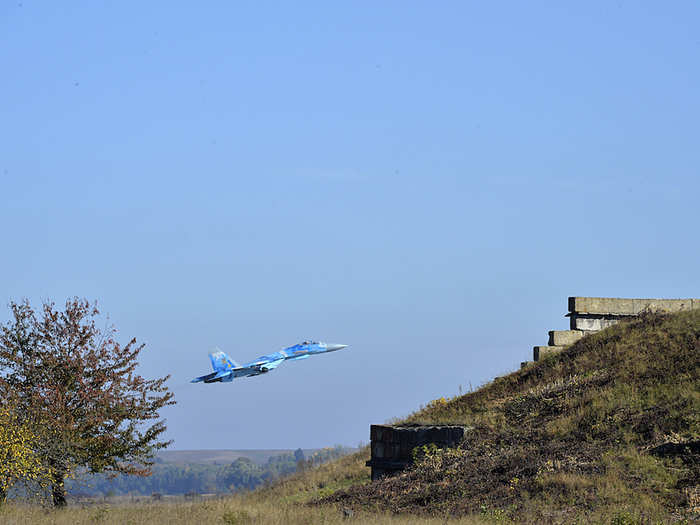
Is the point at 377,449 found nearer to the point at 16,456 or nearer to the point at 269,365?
the point at 16,456

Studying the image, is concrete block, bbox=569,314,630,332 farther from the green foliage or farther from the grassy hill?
the green foliage

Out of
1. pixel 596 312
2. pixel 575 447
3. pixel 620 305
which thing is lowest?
pixel 575 447

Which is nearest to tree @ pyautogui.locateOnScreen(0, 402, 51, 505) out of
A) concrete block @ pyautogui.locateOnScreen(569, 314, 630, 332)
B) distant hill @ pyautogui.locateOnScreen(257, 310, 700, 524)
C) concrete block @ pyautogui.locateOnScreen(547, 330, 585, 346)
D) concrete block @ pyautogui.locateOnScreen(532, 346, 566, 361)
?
distant hill @ pyautogui.locateOnScreen(257, 310, 700, 524)

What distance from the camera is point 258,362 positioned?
51844mm

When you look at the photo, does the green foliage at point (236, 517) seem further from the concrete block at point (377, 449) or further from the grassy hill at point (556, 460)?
the concrete block at point (377, 449)

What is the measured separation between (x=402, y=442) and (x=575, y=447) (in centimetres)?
628

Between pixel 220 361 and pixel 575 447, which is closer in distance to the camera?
pixel 575 447

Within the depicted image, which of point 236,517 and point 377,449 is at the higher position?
point 377,449

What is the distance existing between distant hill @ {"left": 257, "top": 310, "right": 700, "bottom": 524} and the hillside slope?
0.13 feet

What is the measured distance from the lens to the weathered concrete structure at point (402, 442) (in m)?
30.8

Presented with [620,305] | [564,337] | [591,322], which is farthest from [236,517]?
[620,305]

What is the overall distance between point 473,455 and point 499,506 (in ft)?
16.6

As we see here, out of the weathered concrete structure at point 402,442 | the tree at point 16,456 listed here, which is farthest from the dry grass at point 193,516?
the weathered concrete structure at point 402,442

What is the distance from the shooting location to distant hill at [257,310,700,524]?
2338 cm
